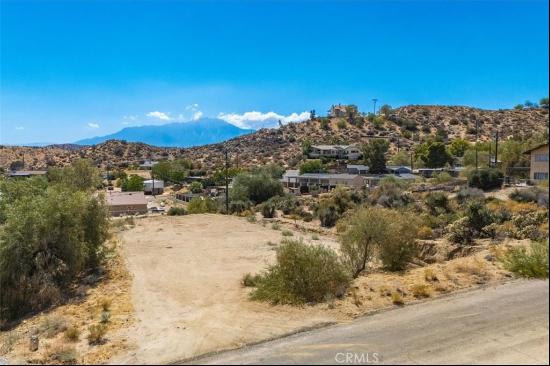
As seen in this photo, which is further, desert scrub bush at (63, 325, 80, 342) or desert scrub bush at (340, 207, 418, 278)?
desert scrub bush at (340, 207, 418, 278)

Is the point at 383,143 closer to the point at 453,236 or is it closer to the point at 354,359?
the point at 453,236

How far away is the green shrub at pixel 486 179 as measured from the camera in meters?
39.9

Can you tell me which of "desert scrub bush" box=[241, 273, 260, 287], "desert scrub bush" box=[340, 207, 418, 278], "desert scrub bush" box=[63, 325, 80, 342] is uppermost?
"desert scrub bush" box=[340, 207, 418, 278]

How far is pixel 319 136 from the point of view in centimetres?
11719

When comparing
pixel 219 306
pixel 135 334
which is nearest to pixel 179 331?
pixel 135 334

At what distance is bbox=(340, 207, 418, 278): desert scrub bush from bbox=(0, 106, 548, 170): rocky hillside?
75.5m

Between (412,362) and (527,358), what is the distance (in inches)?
67.7

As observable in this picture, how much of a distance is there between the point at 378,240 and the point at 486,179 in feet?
86.7

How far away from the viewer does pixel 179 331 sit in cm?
1216

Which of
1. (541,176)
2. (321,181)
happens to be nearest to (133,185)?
(321,181)

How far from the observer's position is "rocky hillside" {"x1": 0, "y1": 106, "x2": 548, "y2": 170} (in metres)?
104

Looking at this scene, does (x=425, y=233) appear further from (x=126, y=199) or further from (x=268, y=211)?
(x=126, y=199)

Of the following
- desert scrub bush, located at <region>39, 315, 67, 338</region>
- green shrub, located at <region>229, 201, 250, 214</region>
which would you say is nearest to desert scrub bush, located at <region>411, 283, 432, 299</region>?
desert scrub bush, located at <region>39, 315, 67, 338</region>

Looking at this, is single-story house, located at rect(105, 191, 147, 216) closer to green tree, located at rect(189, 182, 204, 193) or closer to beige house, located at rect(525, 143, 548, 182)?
green tree, located at rect(189, 182, 204, 193)
